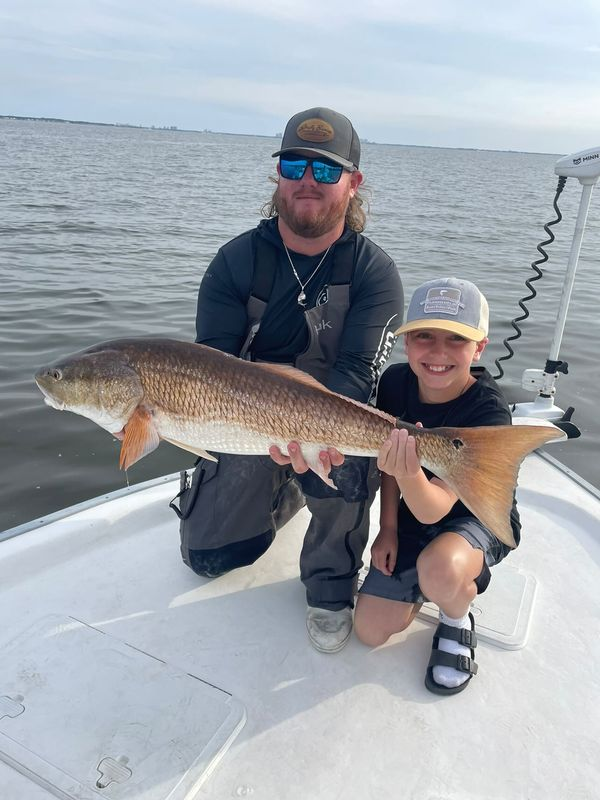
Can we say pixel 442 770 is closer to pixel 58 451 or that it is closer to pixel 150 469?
pixel 150 469

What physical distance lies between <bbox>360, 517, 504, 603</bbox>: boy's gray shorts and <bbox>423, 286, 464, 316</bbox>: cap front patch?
3.41 feet

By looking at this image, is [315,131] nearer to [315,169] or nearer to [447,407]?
[315,169]

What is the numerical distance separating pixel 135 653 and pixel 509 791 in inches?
64.5

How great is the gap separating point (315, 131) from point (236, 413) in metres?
1.76

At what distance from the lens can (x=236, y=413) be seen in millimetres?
2787

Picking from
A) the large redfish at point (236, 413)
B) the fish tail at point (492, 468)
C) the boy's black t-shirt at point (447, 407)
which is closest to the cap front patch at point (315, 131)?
the boy's black t-shirt at point (447, 407)

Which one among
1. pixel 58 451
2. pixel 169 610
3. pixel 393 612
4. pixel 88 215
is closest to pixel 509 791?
pixel 393 612

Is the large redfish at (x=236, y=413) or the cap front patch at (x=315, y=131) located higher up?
the cap front patch at (x=315, y=131)

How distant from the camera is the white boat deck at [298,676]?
7.38 feet

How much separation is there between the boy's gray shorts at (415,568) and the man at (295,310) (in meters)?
0.30

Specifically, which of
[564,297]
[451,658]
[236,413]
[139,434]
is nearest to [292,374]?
[236,413]

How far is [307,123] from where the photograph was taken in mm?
3465

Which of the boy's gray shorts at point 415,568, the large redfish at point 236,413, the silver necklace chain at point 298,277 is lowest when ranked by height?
the boy's gray shorts at point 415,568

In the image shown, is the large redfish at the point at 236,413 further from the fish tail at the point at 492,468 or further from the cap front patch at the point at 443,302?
the cap front patch at the point at 443,302
